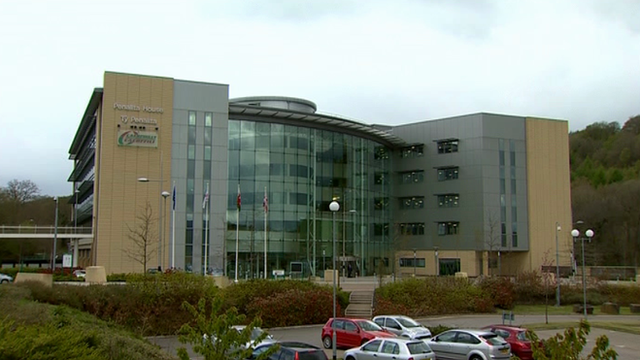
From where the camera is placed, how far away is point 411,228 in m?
76.9

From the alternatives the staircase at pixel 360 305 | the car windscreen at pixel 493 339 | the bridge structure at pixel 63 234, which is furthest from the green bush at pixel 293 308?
the bridge structure at pixel 63 234

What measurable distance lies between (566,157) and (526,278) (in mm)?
31386

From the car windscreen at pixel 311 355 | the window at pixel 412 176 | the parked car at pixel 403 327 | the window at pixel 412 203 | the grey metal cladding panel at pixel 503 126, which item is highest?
the grey metal cladding panel at pixel 503 126

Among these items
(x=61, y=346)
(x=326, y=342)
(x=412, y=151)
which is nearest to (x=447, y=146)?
(x=412, y=151)

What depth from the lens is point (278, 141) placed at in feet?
203

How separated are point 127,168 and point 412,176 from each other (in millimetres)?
37559

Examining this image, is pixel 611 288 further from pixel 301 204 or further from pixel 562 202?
pixel 301 204

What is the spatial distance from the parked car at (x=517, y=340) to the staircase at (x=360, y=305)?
1566 cm

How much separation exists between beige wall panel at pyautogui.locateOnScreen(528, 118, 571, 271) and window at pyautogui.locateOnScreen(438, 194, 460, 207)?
353 inches

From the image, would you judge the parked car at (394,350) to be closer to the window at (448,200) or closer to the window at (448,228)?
the window at (448,228)

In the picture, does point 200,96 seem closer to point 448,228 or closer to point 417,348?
point 448,228

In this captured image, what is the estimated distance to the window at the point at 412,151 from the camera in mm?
76375

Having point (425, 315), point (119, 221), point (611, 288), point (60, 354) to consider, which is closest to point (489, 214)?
point (611, 288)

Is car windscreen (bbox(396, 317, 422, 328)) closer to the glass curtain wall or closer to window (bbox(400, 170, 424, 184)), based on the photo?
the glass curtain wall
